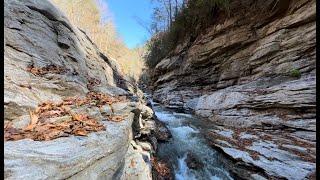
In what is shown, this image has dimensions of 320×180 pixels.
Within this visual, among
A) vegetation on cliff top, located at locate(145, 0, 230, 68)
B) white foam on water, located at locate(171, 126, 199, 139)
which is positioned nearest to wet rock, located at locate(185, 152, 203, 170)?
white foam on water, located at locate(171, 126, 199, 139)

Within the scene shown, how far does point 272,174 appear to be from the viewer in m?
6.82

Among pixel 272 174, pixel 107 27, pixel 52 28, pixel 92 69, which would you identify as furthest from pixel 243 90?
pixel 107 27

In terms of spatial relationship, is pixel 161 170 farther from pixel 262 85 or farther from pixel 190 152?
pixel 262 85

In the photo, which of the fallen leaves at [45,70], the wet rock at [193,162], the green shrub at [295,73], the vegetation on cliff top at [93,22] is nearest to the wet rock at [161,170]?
the wet rock at [193,162]

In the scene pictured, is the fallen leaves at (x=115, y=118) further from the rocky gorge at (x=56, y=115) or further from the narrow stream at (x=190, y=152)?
the narrow stream at (x=190, y=152)

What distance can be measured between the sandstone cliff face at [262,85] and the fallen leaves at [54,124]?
465 centimetres

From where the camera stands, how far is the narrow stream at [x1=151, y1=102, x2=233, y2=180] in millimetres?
8211

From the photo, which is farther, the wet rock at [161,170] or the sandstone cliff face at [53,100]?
the wet rock at [161,170]

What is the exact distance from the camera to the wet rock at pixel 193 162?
8.52 meters

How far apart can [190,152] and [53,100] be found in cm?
521

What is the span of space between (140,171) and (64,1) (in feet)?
93.3

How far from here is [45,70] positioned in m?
6.72

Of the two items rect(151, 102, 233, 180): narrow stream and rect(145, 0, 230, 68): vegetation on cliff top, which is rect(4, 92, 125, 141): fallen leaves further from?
rect(145, 0, 230, 68): vegetation on cliff top

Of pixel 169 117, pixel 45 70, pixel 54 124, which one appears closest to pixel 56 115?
pixel 54 124
